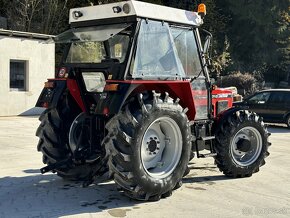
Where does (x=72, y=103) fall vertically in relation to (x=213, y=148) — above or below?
above

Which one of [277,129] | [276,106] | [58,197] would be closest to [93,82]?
[58,197]

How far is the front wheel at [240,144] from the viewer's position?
7.11 m

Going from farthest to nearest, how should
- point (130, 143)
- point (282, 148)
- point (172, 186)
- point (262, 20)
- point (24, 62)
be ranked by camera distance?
1. point (262, 20)
2. point (24, 62)
3. point (282, 148)
4. point (172, 186)
5. point (130, 143)

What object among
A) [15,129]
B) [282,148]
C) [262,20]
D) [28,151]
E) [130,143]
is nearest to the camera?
[130,143]

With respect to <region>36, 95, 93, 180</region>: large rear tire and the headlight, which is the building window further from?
the headlight

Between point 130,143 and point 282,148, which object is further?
point 282,148

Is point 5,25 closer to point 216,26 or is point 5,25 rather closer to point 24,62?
point 24,62

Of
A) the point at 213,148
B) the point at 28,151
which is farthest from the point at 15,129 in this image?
the point at 213,148

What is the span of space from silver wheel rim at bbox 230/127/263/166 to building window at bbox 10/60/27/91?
12.9m

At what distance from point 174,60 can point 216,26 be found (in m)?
26.4

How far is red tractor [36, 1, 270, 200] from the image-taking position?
5.59 m

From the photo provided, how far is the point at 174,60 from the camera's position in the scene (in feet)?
20.8

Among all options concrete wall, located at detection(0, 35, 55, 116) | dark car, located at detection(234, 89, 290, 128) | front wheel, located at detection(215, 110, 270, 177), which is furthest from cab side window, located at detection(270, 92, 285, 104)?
concrete wall, located at detection(0, 35, 55, 116)

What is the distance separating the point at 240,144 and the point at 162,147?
5.95 feet
